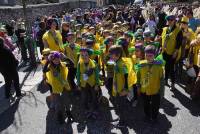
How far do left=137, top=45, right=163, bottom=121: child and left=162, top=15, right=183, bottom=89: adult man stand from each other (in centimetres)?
196

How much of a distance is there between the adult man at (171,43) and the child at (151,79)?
6.42 ft

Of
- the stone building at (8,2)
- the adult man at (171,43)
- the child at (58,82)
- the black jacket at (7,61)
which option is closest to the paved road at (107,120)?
the child at (58,82)

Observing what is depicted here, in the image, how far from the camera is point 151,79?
6387 mm

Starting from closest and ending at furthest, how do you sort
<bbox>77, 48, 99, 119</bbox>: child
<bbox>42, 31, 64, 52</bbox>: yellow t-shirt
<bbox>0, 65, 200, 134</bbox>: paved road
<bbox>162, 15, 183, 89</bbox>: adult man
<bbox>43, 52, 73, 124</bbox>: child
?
<bbox>0, 65, 200, 134</bbox>: paved road → <bbox>43, 52, 73, 124</bbox>: child → <bbox>77, 48, 99, 119</bbox>: child → <bbox>162, 15, 183, 89</bbox>: adult man → <bbox>42, 31, 64, 52</bbox>: yellow t-shirt

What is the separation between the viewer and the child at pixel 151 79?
6.36m

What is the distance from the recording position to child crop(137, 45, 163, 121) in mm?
6363

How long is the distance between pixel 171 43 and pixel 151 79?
7.07 feet

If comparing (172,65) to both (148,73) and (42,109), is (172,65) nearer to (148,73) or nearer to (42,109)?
(148,73)

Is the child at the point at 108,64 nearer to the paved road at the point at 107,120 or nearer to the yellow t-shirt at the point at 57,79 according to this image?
the paved road at the point at 107,120

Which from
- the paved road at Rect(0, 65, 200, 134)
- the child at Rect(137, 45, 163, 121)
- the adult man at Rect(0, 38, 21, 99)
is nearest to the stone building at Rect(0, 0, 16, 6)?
the adult man at Rect(0, 38, 21, 99)

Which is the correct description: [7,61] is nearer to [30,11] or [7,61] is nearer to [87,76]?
[87,76]

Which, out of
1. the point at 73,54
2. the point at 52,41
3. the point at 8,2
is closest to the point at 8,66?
the point at 52,41

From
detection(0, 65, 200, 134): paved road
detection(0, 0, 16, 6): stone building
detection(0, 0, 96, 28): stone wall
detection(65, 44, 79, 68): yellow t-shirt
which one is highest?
detection(0, 0, 16, 6): stone building

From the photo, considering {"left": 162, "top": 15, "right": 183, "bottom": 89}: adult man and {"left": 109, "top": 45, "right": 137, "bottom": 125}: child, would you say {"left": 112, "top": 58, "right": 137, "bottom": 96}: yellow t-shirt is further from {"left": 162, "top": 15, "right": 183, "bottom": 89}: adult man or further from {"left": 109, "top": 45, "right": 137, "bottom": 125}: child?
{"left": 162, "top": 15, "right": 183, "bottom": 89}: adult man
